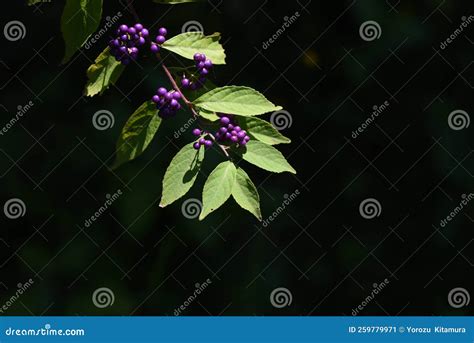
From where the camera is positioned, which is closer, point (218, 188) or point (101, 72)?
→ point (218, 188)

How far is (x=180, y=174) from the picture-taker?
2752mm

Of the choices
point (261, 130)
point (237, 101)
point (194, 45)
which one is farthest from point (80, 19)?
point (261, 130)

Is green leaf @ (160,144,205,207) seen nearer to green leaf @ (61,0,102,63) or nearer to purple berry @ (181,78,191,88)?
purple berry @ (181,78,191,88)

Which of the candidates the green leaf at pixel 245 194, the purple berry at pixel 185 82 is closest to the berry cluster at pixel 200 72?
the purple berry at pixel 185 82

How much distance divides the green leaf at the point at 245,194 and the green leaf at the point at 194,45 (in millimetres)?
433

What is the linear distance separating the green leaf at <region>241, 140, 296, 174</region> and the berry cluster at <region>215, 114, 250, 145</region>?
0.12ft

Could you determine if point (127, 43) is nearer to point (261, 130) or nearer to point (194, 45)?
point (194, 45)

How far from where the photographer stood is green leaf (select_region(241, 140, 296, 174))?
2754mm

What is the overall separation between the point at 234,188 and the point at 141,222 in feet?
3.43

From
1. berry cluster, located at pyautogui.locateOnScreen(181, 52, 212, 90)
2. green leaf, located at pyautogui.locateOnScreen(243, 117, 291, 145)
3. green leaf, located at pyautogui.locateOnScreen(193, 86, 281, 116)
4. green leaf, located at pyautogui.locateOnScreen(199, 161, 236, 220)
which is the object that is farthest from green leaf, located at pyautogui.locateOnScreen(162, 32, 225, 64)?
green leaf, located at pyautogui.locateOnScreen(199, 161, 236, 220)

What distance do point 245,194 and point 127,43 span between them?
0.69 meters
